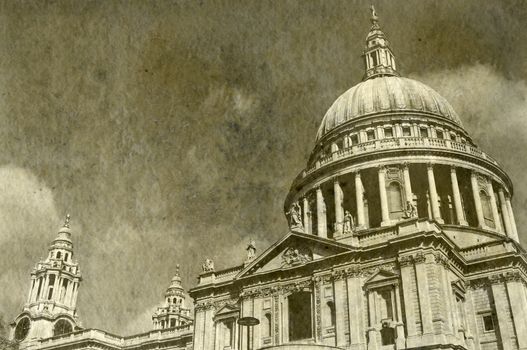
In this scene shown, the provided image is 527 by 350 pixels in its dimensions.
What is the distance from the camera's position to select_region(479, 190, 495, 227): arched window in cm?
5069

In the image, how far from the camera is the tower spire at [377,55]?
66.9 m

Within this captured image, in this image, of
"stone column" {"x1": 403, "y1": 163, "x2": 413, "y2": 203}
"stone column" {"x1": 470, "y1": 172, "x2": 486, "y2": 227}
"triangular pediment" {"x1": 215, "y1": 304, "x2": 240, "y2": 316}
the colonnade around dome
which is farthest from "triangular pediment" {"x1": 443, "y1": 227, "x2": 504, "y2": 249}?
"triangular pediment" {"x1": 215, "y1": 304, "x2": 240, "y2": 316}

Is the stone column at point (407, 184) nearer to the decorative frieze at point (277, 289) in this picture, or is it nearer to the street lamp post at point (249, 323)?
the decorative frieze at point (277, 289)

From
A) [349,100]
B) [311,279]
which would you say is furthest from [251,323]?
[349,100]

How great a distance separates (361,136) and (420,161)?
7.33 m

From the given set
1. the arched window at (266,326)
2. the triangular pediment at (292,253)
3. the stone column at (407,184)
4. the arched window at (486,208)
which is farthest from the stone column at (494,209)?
the arched window at (266,326)

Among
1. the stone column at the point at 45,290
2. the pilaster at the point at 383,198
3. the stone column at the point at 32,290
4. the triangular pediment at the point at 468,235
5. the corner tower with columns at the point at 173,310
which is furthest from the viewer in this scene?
the corner tower with columns at the point at 173,310

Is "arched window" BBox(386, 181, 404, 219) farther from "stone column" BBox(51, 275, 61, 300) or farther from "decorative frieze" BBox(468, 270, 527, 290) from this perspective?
"stone column" BBox(51, 275, 61, 300)

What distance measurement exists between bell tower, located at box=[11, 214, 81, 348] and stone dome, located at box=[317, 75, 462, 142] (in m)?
34.5

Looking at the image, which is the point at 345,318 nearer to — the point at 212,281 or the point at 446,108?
the point at 212,281

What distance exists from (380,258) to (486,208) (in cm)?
1844

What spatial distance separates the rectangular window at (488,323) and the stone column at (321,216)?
16.0 metres

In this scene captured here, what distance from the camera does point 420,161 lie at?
51.2 m

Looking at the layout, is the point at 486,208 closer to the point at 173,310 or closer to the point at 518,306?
the point at 518,306
